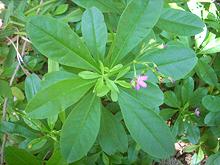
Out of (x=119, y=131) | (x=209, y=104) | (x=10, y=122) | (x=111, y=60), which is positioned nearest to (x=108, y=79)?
(x=111, y=60)

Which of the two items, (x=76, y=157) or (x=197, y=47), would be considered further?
(x=197, y=47)

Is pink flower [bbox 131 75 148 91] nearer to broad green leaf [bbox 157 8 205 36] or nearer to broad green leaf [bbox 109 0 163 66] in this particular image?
broad green leaf [bbox 109 0 163 66]

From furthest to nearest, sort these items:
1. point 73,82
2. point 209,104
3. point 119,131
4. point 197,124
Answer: point 197,124, point 209,104, point 119,131, point 73,82

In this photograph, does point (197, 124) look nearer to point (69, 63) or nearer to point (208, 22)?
point (208, 22)

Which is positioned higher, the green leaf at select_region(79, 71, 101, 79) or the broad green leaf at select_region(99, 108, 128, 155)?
the green leaf at select_region(79, 71, 101, 79)

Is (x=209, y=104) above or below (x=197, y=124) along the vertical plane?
above

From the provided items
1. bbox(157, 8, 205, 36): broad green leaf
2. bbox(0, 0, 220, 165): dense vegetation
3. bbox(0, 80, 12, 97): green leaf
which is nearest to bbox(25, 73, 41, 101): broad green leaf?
bbox(0, 0, 220, 165): dense vegetation
